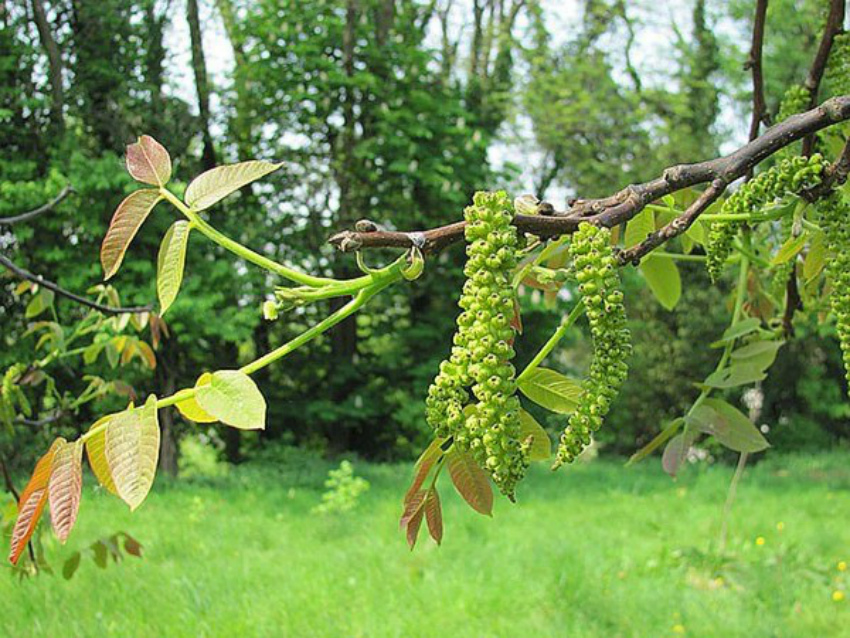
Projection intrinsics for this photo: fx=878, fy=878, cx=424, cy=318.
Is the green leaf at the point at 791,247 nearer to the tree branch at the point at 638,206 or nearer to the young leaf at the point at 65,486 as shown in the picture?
the tree branch at the point at 638,206

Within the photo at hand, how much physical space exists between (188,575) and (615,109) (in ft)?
33.9

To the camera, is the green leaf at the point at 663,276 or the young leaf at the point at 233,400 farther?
the green leaf at the point at 663,276

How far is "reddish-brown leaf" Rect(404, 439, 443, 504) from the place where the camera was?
66 centimetres

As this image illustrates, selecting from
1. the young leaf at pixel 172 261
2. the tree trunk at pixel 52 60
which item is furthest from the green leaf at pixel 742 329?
the tree trunk at pixel 52 60

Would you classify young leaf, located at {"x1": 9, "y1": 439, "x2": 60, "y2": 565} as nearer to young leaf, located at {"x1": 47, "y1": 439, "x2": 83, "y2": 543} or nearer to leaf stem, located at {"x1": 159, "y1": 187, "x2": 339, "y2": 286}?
young leaf, located at {"x1": 47, "y1": 439, "x2": 83, "y2": 543}

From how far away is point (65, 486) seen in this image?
0.56 metres

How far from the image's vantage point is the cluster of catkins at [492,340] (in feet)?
1.53

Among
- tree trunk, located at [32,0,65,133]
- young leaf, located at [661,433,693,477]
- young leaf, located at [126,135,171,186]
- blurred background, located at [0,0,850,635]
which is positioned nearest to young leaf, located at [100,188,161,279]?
young leaf, located at [126,135,171,186]

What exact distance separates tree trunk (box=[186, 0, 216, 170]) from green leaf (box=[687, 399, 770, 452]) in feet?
27.3

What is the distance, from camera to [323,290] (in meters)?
0.55

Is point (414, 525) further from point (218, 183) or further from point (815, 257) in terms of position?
point (815, 257)

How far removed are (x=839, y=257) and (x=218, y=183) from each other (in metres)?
0.47

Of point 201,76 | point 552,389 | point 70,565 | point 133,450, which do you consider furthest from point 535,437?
point 201,76

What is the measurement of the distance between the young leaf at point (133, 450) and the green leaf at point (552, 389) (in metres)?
0.27
